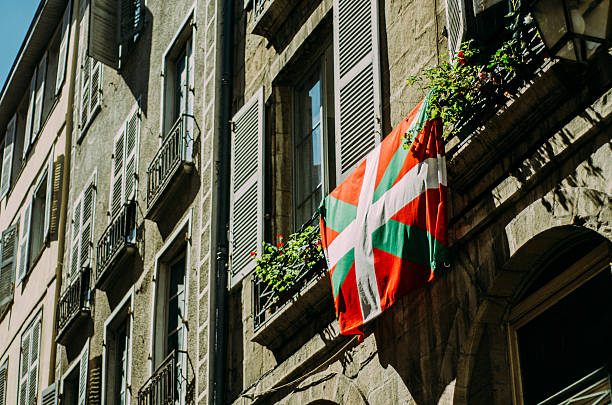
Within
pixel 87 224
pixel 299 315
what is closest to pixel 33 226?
pixel 87 224

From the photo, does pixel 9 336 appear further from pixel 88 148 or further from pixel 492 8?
pixel 492 8

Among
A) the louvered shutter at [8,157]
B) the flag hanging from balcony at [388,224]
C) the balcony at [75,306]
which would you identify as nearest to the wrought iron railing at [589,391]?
the flag hanging from balcony at [388,224]

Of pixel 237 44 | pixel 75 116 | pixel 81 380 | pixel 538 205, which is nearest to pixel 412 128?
pixel 538 205

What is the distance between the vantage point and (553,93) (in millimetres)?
6438

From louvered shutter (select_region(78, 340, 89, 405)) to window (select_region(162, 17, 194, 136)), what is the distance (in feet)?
9.63

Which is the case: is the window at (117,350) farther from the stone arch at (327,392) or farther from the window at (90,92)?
the stone arch at (327,392)

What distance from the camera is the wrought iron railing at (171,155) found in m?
12.3

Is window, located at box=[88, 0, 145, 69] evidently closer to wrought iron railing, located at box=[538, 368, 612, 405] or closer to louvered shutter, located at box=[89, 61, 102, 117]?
louvered shutter, located at box=[89, 61, 102, 117]

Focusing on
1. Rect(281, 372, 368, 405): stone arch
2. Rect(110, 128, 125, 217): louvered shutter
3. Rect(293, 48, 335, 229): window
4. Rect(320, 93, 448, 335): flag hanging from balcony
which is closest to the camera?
Rect(320, 93, 448, 335): flag hanging from balcony

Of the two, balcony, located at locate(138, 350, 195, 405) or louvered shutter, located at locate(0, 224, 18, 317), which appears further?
louvered shutter, located at locate(0, 224, 18, 317)

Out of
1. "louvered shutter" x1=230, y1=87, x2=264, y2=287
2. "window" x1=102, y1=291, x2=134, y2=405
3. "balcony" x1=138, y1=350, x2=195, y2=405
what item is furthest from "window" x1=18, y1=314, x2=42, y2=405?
"louvered shutter" x1=230, y1=87, x2=264, y2=287

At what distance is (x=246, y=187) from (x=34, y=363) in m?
7.73

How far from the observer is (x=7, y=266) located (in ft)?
68.5

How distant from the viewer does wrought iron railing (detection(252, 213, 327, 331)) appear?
891 cm
